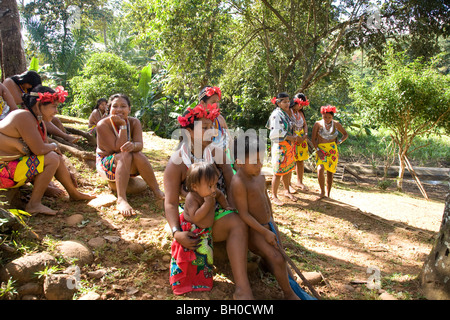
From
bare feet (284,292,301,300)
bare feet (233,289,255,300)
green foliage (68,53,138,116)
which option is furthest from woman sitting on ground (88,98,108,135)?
bare feet (284,292,301,300)

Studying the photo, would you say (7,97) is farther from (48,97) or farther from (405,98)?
(405,98)

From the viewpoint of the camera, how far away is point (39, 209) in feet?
11.2

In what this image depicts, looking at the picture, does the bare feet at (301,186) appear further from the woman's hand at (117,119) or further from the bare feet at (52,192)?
the bare feet at (52,192)

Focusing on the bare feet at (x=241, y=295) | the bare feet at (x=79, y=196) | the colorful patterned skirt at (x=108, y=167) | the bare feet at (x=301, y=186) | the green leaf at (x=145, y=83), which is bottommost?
the bare feet at (x=241, y=295)

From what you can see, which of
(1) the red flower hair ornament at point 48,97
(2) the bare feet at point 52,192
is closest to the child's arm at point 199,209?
(1) the red flower hair ornament at point 48,97

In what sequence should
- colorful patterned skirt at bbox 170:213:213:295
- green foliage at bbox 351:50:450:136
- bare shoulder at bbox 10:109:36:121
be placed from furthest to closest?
green foliage at bbox 351:50:450:136
bare shoulder at bbox 10:109:36:121
colorful patterned skirt at bbox 170:213:213:295

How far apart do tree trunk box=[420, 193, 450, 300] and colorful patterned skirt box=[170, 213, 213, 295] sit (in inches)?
77.5

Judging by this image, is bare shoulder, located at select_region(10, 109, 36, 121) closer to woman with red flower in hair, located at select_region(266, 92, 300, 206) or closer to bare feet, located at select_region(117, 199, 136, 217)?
bare feet, located at select_region(117, 199, 136, 217)

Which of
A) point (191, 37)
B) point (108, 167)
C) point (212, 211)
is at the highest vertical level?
point (191, 37)

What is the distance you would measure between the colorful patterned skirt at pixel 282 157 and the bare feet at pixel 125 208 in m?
2.49

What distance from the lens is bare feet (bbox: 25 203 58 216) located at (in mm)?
3372

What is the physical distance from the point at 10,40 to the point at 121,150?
2.97m

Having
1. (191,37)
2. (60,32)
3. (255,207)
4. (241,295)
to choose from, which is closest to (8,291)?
(241,295)

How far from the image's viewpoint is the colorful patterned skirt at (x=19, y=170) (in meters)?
3.27
